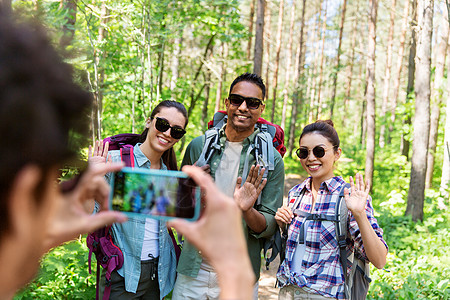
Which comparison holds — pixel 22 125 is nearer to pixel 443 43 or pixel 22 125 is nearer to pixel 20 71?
pixel 20 71

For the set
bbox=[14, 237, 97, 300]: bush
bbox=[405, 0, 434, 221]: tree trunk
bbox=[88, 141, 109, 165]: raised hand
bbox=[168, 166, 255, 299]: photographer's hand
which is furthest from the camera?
bbox=[405, 0, 434, 221]: tree trunk

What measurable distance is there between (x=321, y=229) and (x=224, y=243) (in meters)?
1.81

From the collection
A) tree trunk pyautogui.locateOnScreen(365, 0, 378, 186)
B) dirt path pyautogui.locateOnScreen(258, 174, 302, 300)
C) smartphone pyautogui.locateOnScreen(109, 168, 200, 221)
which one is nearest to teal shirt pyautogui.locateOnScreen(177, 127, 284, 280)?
smartphone pyautogui.locateOnScreen(109, 168, 200, 221)

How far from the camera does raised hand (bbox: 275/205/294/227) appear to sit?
2713 mm

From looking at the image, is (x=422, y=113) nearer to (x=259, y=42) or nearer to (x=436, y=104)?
(x=259, y=42)

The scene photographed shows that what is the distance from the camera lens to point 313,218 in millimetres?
2648

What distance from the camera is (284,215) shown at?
8.93ft

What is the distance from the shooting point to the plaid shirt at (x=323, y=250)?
2490 millimetres

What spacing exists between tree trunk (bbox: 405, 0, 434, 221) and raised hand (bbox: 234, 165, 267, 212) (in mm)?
7029

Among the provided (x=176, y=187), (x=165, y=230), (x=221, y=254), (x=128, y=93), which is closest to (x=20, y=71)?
(x=221, y=254)

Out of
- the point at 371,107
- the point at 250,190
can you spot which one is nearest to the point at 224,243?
the point at 250,190

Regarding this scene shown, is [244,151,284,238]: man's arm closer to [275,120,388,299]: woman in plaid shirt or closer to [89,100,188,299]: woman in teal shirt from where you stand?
[275,120,388,299]: woman in plaid shirt

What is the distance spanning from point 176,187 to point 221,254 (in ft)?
1.82

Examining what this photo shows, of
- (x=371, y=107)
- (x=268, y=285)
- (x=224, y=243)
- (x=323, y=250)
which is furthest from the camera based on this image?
(x=371, y=107)
